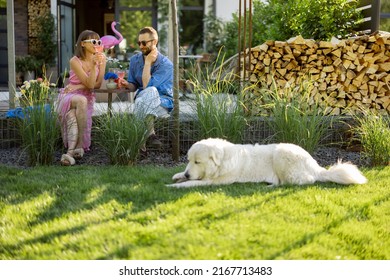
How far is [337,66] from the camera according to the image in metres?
6.40

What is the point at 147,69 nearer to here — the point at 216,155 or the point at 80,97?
the point at 80,97

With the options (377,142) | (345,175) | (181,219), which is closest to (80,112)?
Answer: (181,219)

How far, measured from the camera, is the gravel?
4.88 metres

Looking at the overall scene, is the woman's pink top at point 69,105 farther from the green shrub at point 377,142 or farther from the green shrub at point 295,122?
the green shrub at point 377,142

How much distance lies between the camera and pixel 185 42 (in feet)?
46.1

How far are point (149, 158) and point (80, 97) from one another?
82cm

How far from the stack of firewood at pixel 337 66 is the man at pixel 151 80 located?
1.55 metres

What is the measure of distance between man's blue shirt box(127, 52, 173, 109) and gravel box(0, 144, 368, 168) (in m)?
0.49

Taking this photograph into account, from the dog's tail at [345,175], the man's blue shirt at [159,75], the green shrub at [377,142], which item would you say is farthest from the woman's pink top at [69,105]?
the green shrub at [377,142]

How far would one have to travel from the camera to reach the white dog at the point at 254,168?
3885mm

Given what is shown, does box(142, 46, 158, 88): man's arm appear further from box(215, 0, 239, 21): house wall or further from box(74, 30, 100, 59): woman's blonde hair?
box(215, 0, 239, 21): house wall
